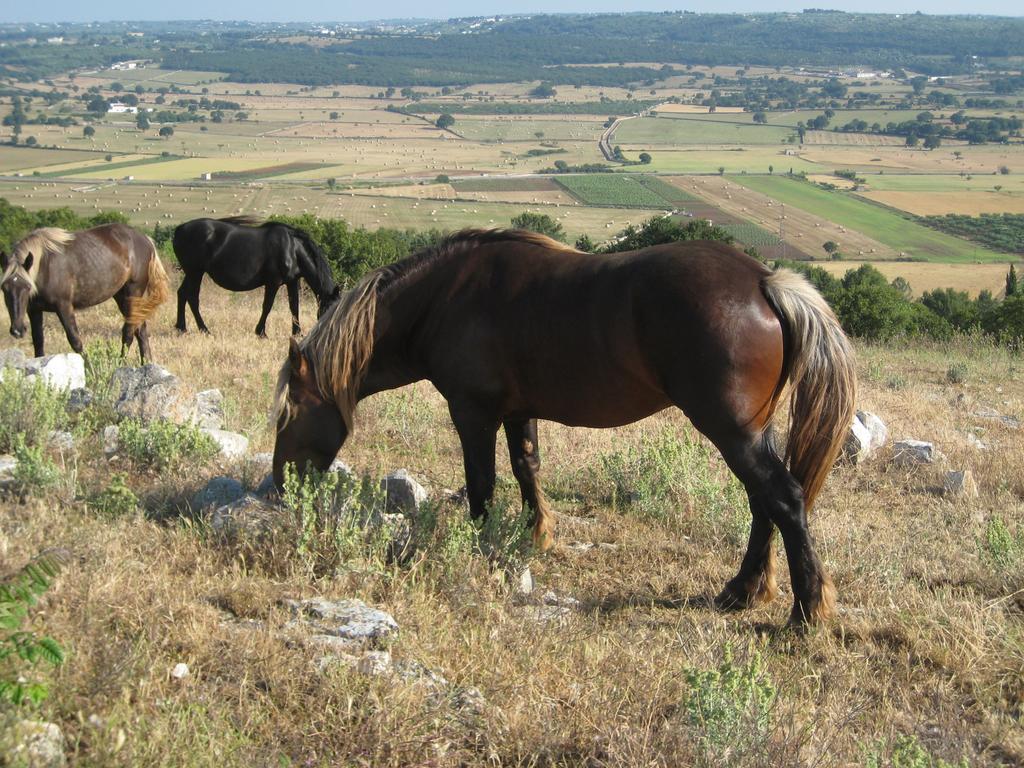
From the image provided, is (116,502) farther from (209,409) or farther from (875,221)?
(875,221)

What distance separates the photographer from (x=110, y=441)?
6.38 meters

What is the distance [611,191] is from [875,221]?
19753 mm

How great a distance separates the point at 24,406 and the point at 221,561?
2726mm

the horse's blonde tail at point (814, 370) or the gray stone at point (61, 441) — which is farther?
the gray stone at point (61, 441)

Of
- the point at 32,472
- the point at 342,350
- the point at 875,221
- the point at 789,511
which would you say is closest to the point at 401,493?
the point at 342,350

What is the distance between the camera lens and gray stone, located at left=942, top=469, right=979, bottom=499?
20.4ft

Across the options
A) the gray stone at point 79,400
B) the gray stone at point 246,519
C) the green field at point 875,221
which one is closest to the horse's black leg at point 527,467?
the gray stone at point 246,519

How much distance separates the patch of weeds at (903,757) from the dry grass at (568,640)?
0.03 m

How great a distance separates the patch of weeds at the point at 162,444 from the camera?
20.0 ft

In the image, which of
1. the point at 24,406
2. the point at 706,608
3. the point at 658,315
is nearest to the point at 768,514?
the point at 706,608

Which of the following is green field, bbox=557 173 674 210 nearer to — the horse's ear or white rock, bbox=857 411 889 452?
white rock, bbox=857 411 889 452

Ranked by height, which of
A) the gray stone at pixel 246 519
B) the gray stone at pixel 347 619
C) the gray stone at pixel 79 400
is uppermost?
the gray stone at pixel 347 619

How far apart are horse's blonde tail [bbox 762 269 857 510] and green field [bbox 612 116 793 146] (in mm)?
113355

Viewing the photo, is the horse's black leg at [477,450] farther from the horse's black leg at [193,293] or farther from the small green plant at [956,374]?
the horse's black leg at [193,293]
